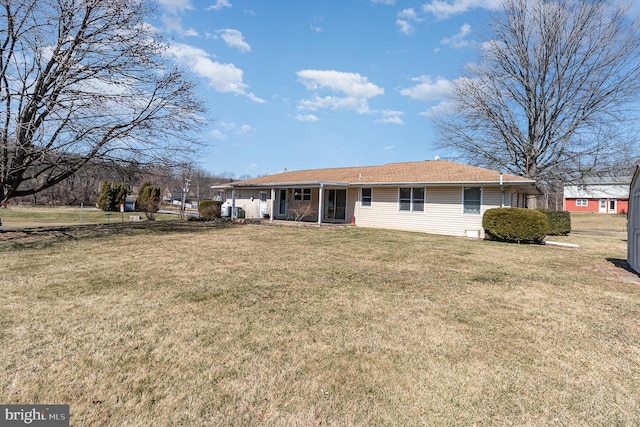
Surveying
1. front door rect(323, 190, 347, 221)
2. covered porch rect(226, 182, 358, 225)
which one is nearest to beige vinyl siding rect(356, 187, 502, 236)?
covered porch rect(226, 182, 358, 225)

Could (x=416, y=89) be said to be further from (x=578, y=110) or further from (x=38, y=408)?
(x=38, y=408)

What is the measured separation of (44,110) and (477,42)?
22876 mm

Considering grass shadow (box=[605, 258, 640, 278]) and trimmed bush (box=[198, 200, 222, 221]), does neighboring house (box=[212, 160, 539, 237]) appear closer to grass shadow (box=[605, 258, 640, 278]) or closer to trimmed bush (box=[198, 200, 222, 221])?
trimmed bush (box=[198, 200, 222, 221])

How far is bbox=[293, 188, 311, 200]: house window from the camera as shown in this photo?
19.2 metres

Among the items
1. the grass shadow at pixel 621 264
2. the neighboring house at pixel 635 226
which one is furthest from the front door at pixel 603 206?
the neighboring house at pixel 635 226

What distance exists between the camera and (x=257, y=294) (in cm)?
488

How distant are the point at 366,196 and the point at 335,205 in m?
2.36

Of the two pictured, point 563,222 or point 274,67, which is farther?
point 563,222

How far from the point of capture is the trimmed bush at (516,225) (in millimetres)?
11227

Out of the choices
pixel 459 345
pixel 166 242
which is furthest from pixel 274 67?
pixel 459 345

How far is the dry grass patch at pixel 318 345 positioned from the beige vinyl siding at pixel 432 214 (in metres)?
7.01

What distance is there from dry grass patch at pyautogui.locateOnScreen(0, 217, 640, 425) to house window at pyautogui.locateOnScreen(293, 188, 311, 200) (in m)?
12.8

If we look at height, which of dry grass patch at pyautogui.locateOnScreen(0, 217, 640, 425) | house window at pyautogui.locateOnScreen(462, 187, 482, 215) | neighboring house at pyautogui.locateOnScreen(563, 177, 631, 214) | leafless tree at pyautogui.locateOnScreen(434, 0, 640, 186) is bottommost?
dry grass patch at pyautogui.locateOnScreen(0, 217, 640, 425)

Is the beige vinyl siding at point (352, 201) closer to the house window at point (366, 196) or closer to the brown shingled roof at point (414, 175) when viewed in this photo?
the house window at point (366, 196)
